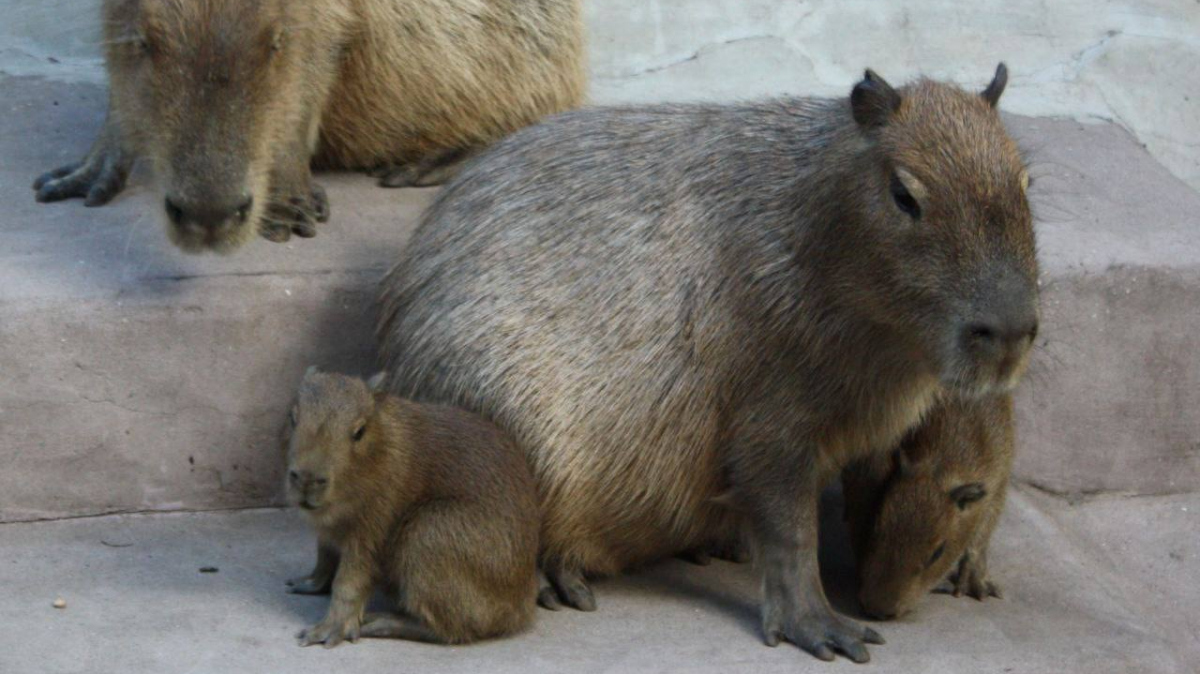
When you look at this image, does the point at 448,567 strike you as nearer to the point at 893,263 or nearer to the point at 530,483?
the point at 530,483

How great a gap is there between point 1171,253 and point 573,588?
2165 millimetres

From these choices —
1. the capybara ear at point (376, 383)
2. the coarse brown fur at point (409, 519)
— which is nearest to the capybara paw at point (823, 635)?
the coarse brown fur at point (409, 519)

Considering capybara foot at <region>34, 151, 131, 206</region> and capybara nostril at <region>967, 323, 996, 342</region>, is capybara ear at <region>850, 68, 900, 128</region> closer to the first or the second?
capybara nostril at <region>967, 323, 996, 342</region>

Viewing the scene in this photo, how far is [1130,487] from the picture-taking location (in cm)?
554

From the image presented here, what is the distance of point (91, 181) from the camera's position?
17.7ft

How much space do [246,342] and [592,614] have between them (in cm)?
124

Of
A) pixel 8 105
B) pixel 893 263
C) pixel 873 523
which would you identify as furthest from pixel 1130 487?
pixel 8 105

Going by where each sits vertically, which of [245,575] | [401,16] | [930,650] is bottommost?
[245,575]

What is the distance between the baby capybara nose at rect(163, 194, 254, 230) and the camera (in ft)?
14.5

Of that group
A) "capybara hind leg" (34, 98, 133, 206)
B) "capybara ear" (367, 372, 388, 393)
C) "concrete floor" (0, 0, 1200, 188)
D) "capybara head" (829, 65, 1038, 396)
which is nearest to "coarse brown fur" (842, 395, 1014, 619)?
"capybara head" (829, 65, 1038, 396)

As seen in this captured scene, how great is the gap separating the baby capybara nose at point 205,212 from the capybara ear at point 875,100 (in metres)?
1.54

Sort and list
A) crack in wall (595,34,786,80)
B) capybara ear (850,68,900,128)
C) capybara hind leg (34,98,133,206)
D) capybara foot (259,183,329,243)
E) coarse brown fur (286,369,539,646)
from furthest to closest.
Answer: crack in wall (595,34,786,80), capybara hind leg (34,98,133,206), capybara foot (259,183,329,243), capybara ear (850,68,900,128), coarse brown fur (286,369,539,646)

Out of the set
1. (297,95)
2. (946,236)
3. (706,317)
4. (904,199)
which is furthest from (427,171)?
(946,236)

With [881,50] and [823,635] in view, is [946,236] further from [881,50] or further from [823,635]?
[881,50]
